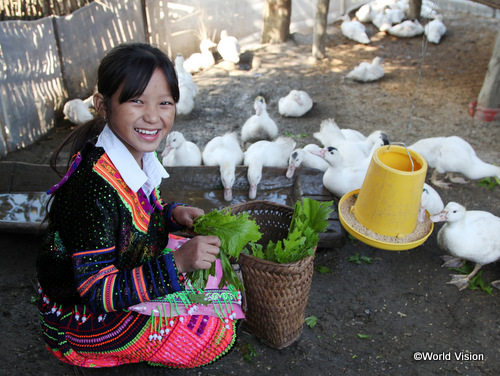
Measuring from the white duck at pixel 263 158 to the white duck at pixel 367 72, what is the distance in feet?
11.3

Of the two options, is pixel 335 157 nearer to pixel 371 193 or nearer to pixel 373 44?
pixel 371 193

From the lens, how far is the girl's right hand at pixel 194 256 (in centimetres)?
166

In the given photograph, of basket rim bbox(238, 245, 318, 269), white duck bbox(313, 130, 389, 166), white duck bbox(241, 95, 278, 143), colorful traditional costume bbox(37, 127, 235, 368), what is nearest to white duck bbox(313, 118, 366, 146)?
white duck bbox(313, 130, 389, 166)

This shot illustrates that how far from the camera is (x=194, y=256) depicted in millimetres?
1657

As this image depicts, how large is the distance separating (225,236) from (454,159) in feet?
10.7

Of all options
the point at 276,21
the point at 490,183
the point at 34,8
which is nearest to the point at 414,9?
the point at 276,21

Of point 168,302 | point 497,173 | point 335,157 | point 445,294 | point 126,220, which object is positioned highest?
point 126,220

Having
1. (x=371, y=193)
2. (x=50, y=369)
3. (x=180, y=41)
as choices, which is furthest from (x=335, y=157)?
(x=180, y=41)

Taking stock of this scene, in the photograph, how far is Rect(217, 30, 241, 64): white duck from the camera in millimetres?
7953

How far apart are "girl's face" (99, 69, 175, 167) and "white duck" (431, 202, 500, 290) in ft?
A: 7.25

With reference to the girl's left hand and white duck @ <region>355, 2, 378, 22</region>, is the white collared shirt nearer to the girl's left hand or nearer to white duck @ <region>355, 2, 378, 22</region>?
the girl's left hand

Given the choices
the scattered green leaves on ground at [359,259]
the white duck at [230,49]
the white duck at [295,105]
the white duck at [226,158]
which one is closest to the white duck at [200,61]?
the white duck at [230,49]

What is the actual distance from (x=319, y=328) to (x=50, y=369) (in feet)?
5.61

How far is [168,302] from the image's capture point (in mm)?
1812
